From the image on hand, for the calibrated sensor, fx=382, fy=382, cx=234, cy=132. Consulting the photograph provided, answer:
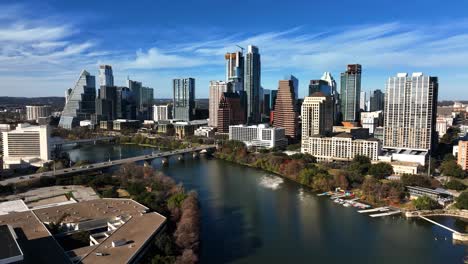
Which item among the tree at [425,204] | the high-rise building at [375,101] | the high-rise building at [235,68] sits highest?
the high-rise building at [235,68]

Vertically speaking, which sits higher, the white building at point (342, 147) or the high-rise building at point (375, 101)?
the high-rise building at point (375, 101)

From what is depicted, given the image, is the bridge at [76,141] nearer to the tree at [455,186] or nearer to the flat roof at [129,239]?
the flat roof at [129,239]

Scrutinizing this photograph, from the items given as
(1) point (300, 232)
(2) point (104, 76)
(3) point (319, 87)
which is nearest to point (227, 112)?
(3) point (319, 87)

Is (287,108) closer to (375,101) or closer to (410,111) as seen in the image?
(410,111)

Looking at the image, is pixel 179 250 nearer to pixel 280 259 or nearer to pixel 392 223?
pixel 280 259

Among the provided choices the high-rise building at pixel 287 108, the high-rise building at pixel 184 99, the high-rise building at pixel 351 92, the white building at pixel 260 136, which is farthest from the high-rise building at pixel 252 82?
the white building at pixel 260 136

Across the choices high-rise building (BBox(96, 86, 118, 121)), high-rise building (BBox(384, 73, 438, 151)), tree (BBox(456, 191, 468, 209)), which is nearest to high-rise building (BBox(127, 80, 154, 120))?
high-rise building (BBox(96, 86, 118, 121))

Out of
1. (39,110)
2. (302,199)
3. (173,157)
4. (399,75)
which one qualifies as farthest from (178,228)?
(39,110)
